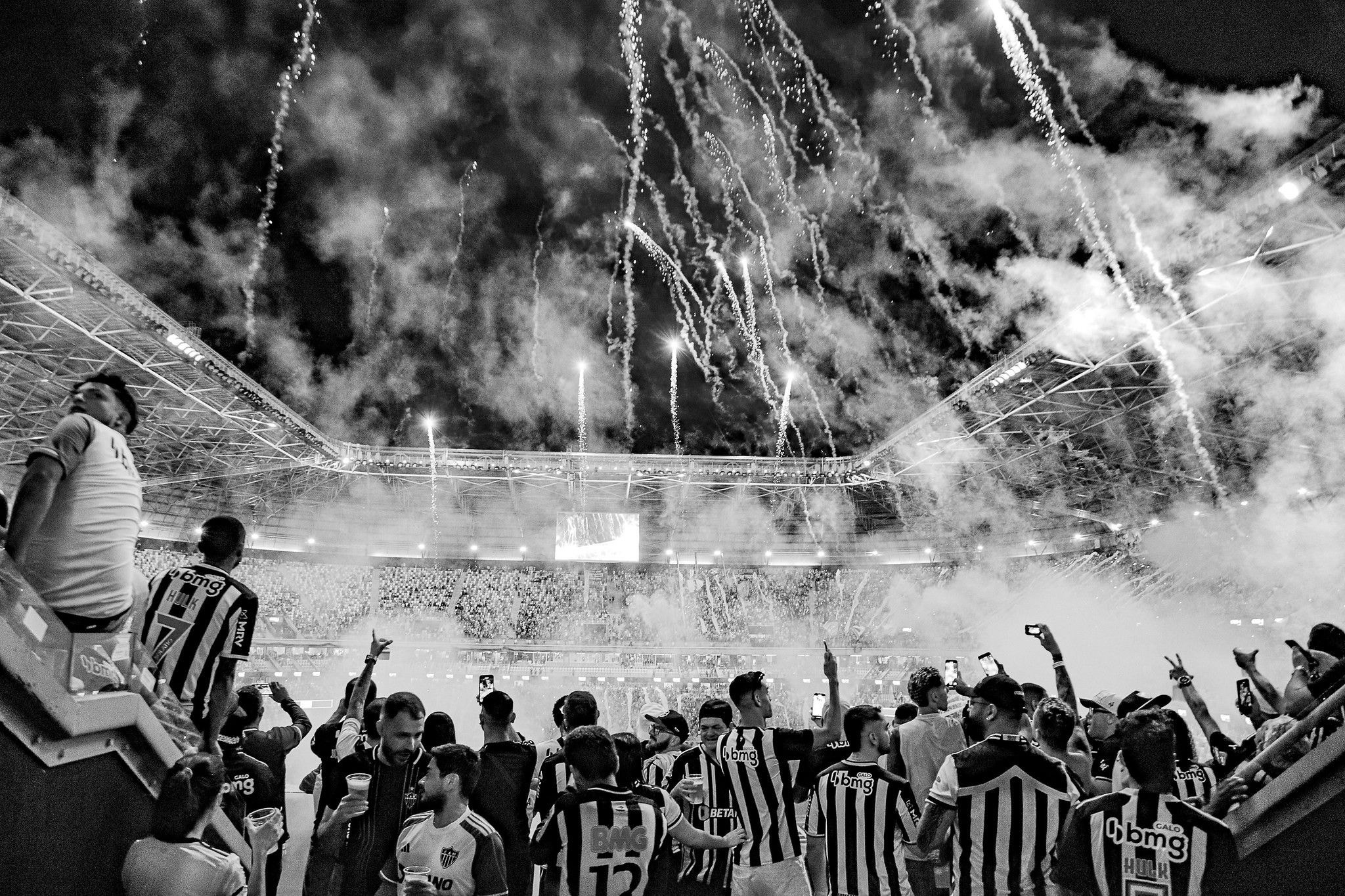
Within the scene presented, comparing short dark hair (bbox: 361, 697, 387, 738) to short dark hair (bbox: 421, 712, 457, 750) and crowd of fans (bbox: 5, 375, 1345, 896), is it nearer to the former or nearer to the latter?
crowd of fans (bbox: 5, 375, 1345, 896)

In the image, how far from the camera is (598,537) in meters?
30.0

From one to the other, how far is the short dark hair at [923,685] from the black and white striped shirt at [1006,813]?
1554mm

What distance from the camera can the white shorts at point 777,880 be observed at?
178 inches

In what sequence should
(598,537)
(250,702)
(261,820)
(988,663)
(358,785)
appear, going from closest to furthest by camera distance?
(261,820) → (358,785) → (250,702) → (988,663) → (598,537)

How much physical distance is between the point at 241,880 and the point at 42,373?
1949 centimetres

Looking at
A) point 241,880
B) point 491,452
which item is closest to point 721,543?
point 491,452

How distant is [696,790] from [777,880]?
2.27 feet

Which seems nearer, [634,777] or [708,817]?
[634,777]

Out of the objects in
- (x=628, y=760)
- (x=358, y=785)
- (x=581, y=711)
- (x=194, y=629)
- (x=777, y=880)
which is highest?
(x=194, y=629)

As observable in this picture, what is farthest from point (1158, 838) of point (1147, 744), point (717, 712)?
point (717, 712)

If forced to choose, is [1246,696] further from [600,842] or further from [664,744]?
[600,842]

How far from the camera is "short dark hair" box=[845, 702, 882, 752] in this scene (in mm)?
4293

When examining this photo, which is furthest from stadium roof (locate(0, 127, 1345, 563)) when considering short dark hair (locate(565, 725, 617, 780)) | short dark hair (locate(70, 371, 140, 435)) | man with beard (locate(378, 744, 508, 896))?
man with beard (locate(378, 744, 508, 896))

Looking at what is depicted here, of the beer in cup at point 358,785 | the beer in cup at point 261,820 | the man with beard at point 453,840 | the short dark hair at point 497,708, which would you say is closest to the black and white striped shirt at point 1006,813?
the man with beard at point 453,840
